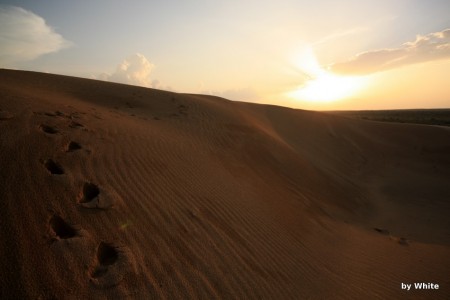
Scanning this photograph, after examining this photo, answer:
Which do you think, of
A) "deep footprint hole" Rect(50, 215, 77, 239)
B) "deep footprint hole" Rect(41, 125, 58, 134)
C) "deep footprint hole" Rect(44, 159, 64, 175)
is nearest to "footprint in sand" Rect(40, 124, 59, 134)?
"deep footprint hole" Rect(41, 125, 58, 134)

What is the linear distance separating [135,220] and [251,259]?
A: 5.48 feet

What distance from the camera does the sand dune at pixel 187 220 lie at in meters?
2.90

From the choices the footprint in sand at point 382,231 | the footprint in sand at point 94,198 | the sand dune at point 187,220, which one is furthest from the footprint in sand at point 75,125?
the footprint in sand at point 382,231

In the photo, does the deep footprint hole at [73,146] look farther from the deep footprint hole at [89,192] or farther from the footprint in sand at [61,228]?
the footprint in sand at [61,228]

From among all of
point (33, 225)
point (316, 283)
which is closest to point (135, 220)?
point (33, 225)

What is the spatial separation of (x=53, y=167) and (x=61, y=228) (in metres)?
1.22

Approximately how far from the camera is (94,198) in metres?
3.70

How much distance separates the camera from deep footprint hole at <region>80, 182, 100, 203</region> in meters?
3.69

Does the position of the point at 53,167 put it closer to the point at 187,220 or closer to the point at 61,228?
the point at 61,228

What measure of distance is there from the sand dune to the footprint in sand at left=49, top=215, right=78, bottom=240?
0.04 ft

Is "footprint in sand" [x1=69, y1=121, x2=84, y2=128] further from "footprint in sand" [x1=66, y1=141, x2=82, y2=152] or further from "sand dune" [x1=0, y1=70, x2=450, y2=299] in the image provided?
"footprint in sand" [x1=66, y1=141, x2=82, y2=152]

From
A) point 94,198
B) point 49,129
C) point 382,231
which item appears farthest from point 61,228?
point 382,231

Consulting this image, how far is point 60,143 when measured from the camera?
179 inches

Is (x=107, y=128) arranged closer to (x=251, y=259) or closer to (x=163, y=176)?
(x=163, y=176)
